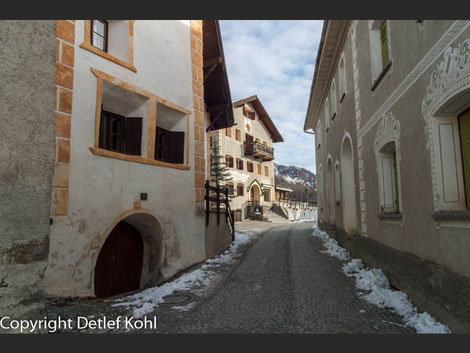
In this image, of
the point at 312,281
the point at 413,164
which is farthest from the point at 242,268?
the point at 413,164

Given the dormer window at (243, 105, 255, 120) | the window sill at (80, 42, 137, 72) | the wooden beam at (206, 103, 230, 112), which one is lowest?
the window sill at (80, 42, 137, 72)

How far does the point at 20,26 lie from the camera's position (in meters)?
3.77

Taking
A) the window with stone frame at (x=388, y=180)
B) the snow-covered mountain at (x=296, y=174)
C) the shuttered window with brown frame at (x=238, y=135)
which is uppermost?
the snow-covered mountain at (x=296, y=174)

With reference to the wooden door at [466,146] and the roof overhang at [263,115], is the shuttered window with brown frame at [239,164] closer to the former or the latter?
the roof overhang at [263,115]

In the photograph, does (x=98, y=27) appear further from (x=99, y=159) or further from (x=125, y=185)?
(x=125, y=185)

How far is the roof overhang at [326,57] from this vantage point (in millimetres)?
9964

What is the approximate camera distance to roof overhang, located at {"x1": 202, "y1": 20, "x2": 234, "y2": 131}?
1210cm

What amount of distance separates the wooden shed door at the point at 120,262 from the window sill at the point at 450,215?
21.3ft

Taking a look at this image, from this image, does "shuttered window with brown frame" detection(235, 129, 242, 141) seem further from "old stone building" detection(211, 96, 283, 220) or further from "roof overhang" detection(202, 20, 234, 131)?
"roof overhang" detection(202, 20, 234, 131)

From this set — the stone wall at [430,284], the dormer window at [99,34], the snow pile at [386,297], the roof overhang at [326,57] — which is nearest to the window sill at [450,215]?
the stone wall at [430,284]

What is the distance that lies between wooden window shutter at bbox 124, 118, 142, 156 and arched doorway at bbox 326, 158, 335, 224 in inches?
322

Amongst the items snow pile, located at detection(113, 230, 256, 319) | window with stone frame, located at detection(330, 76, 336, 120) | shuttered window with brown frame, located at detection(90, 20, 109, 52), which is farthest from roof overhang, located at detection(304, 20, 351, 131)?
snow pile, located at detection(113, 230, 256, 319)

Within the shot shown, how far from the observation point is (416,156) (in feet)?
16.3

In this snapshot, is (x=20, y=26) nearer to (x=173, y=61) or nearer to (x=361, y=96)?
(x=173, y=61)
